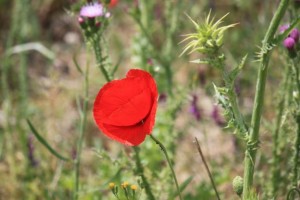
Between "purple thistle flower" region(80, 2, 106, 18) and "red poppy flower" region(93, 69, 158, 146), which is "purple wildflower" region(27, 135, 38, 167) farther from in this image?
"red poppy flower" region(93, 69, 158, 146)

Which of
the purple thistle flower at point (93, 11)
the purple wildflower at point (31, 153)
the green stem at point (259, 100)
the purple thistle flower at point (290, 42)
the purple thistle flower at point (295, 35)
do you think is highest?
the purple wildflower at point (31, 153)

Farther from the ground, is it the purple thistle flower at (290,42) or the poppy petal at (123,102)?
the purple thistle flower at (290,42)

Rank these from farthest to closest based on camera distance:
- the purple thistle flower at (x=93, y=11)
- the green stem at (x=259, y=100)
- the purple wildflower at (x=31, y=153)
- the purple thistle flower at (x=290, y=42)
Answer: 1. the purple wildflower at (x=31, y=153)
2. the purple thistle flower at (x=93, y=11)
3. the purple thistle flower at (x=290, y=42)
4. the green stem at (x=259, y=100)

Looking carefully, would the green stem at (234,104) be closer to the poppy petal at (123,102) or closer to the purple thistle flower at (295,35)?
the poppy petal at (123,102)

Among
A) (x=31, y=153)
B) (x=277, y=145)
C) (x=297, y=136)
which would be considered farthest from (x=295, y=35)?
(x=31, y=153)

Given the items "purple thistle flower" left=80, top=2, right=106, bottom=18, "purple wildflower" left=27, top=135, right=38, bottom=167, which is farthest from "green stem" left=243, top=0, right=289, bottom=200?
"purple wildflower" left=27, top=135, right=38, bottom=167

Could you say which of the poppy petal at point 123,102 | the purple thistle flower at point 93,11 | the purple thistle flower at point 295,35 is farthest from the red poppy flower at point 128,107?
the purple thistle flower at point 295,35

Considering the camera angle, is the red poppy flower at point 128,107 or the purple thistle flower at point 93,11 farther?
the purple thistle flower at point 93,11

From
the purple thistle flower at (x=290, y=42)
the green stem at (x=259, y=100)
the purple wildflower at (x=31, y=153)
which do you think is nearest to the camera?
the green stem at (x=259, y=100)

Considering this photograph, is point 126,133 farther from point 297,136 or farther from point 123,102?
point 297,136
